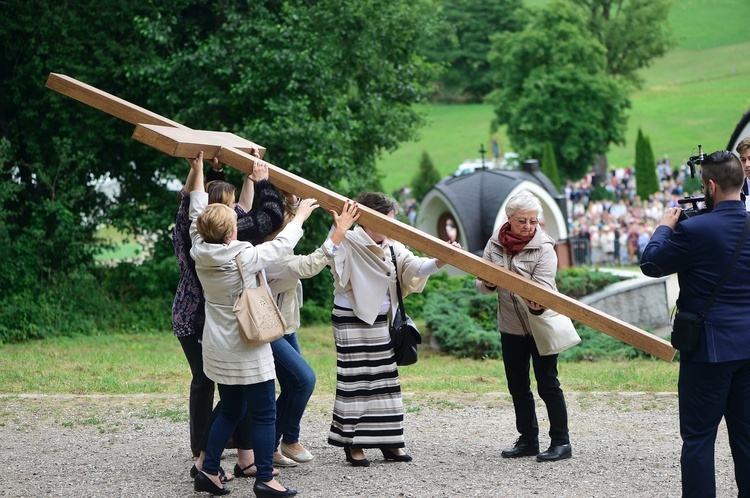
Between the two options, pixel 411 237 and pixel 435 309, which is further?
pixel 435 309

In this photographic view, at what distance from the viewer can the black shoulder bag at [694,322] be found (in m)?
4.66

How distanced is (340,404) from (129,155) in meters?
11.3

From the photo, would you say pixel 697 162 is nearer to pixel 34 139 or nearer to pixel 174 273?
pixel 174 273

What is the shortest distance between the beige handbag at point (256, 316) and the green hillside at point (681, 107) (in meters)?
46.3

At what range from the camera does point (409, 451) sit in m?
6.50

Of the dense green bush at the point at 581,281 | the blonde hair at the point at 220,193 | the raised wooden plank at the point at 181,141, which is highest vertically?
the raised wooden plank at the point at 181,141

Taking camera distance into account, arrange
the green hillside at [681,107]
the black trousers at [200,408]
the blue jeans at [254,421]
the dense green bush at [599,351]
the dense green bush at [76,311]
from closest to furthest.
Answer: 1. the blue jeans at [254,421]
2. the black trousers at [200,408]
3. the dense green bush at [599,351]
4. the dense green bush at [76,311]
5. the green hillside at [681,107]

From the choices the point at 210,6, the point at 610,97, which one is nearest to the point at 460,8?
the point at 610,97

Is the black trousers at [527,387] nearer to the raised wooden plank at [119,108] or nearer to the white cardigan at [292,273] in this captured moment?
the white cardigan at [292,273]

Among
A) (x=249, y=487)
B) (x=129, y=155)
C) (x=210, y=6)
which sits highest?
(x=210, y=6)

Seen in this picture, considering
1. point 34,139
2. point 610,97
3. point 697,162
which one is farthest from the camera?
point 610,97

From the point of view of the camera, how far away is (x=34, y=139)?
15.4 m

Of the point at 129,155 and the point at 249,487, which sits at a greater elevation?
the point at 129,155

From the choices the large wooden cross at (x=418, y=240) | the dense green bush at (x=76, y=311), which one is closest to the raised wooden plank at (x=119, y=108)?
the large wooden cross at (x=418, y=240)
